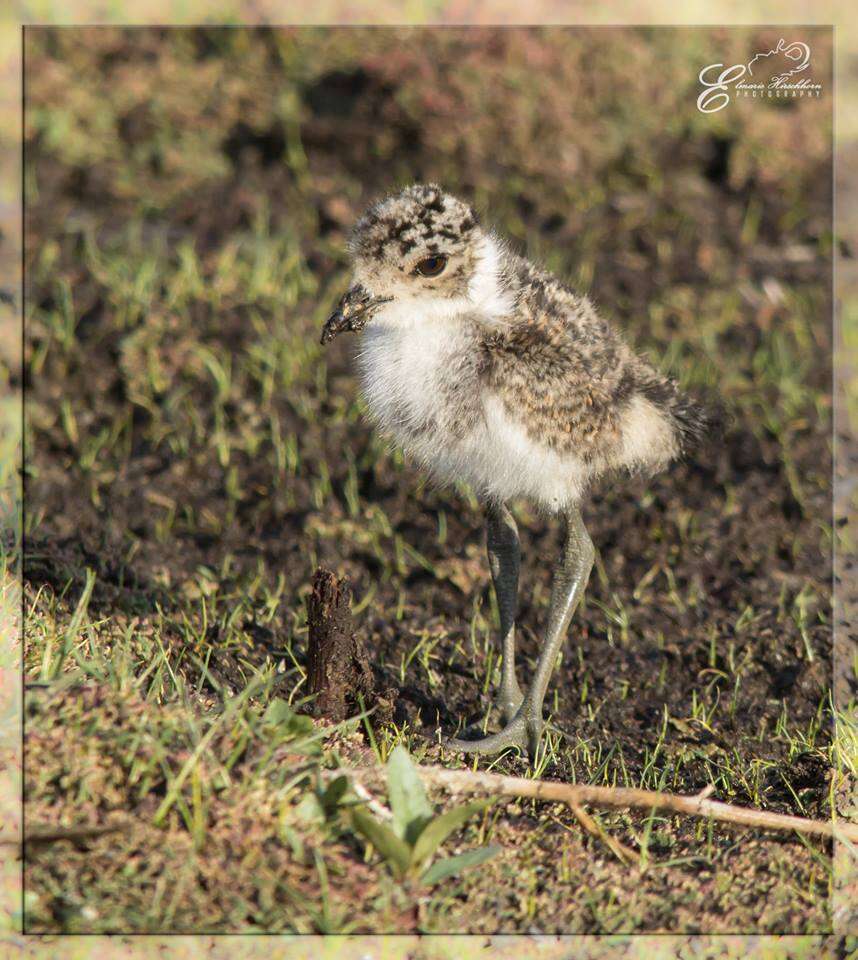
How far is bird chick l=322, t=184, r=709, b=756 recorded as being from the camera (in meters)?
3.25

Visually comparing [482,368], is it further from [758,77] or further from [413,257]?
[758,77]

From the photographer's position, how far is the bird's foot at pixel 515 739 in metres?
3.45

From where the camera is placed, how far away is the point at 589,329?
346cm

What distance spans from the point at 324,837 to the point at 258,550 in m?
1.73

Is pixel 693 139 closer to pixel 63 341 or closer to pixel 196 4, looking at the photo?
pixel 196 4

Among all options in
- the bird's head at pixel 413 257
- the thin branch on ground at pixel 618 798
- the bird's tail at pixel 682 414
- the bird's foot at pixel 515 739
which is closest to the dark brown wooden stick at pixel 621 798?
the thin branch on ground at pixel 618 798

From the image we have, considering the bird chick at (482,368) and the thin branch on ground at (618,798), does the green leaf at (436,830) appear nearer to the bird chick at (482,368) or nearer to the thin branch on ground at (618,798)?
the thin branch on ground at (618,798)

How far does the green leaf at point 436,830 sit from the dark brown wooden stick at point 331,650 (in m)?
0.65

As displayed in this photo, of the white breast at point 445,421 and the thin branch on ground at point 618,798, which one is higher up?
the white breast at point 445,421

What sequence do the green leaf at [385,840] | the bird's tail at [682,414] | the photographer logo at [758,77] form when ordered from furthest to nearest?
the photographer logo at [758,77], the bird's tail at [682,414], the green leaf at [385,840]

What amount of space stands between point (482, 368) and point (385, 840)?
3.94 ft

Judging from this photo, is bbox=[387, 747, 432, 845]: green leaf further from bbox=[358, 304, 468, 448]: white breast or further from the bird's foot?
bbox=[358, 304, 468, 448]: white breast

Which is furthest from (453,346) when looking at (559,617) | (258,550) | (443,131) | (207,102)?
(207,102)

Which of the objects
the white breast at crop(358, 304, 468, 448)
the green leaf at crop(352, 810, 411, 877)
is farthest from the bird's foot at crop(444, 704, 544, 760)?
the white breast at crop(358, 304, 468, 448)
